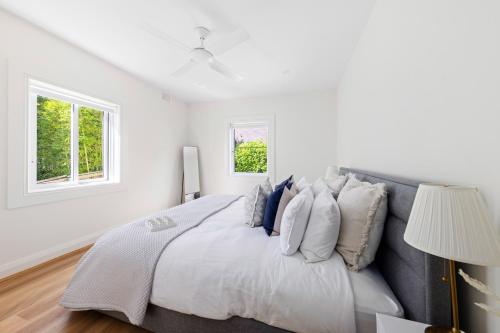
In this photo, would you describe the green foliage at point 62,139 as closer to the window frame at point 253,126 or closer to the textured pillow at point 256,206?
the window frame at point 253,126

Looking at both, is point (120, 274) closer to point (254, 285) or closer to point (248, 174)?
point (254, 285)

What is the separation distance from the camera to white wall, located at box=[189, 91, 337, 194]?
3957mm

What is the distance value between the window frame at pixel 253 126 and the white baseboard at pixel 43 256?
8.58ft

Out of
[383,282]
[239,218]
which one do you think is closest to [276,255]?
[383,282]

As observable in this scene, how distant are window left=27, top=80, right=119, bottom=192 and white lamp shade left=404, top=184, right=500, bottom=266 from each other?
327 centimetres

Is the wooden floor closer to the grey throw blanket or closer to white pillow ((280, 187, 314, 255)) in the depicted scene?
the grey throw blanket

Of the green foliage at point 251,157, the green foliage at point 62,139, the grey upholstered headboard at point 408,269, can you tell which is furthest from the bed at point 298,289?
the green foliage at point 251,157

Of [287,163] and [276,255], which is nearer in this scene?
[276,255]

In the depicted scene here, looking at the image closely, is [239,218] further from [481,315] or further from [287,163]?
[287,163]

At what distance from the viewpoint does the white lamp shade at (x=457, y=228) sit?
54 cm

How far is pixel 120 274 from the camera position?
133 cm

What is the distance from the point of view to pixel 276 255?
1.28 meters

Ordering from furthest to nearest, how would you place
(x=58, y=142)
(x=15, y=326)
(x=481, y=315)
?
(x=58, y=142) < (x=15, y=326) < (x=481, y=315)

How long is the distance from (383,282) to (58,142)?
11.4 feet
